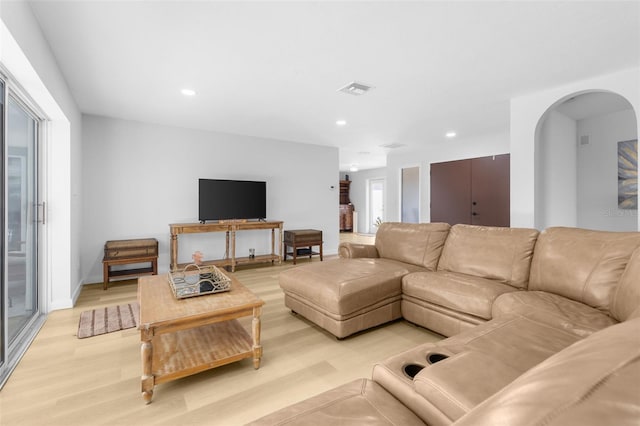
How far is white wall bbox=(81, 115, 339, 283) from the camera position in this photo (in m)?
4.23

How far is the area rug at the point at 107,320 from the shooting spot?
8.56 ft

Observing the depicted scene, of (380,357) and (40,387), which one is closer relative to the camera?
(40,387)

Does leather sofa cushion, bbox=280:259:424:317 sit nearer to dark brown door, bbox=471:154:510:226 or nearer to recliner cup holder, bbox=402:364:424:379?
recliner cup holder, bbox=402:364:424:379

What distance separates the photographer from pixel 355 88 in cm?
319

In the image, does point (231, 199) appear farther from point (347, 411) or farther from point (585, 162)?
point (585, 162)

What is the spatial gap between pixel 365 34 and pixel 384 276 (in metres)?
1.89

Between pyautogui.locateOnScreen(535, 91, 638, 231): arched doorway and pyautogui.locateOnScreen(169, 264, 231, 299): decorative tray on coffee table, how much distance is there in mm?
3686

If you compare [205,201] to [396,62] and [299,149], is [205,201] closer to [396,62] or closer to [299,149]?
[299,149]

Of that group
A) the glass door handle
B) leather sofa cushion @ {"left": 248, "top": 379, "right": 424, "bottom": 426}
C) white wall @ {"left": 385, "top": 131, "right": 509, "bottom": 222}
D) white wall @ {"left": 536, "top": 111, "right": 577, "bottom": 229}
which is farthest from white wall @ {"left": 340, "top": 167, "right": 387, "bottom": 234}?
leather sofa cushion @ {"left": 248, "top": 379, "right": 424, "bottom": 426}

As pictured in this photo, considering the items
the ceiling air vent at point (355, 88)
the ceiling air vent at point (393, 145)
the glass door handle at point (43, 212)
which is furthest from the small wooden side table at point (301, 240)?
the glass door handle at point (43, 212)

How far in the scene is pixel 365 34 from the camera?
2.21m

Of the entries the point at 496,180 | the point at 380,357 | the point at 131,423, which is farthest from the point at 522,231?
the point at 496,180

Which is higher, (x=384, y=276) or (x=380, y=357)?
(x=384, y=276)

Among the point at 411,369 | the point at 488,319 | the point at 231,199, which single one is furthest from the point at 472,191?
the point at 411,369
